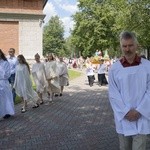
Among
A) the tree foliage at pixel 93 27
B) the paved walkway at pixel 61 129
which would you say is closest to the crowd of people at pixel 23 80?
the paved walkway at pixel 61 129

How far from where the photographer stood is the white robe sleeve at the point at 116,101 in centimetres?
484

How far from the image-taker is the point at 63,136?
352 inches

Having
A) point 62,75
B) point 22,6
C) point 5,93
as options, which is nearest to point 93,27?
point 22,6

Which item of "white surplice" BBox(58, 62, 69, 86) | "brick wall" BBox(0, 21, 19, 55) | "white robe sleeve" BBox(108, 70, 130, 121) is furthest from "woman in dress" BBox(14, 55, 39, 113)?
"brick wall" BBox(0, 21, 19, 55)

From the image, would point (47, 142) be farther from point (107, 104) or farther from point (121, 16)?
point (121, 16)

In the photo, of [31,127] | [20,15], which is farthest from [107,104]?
[20,15]

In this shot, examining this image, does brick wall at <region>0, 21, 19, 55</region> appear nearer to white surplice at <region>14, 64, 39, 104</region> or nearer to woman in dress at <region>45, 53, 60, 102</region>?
woman in dress at <region>45, 53, 60, 102</region>

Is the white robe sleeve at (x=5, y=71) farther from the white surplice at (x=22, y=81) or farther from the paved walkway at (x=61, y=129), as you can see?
the white surplice at (x=22, y=81)

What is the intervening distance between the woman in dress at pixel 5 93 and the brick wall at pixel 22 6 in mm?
27431

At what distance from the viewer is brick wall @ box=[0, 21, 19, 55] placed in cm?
3809

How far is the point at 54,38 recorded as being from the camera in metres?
91.4

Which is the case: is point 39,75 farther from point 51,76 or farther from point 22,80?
point 22,80

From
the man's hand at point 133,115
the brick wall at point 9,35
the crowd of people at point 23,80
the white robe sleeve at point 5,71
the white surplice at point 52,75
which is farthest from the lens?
the brick wall at point 9,35

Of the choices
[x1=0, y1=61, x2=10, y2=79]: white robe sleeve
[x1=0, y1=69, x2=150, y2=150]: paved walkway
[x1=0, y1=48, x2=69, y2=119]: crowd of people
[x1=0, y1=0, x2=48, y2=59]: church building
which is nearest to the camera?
[x1=0, y1=69, x2=150, y2=150]: paved walkway
